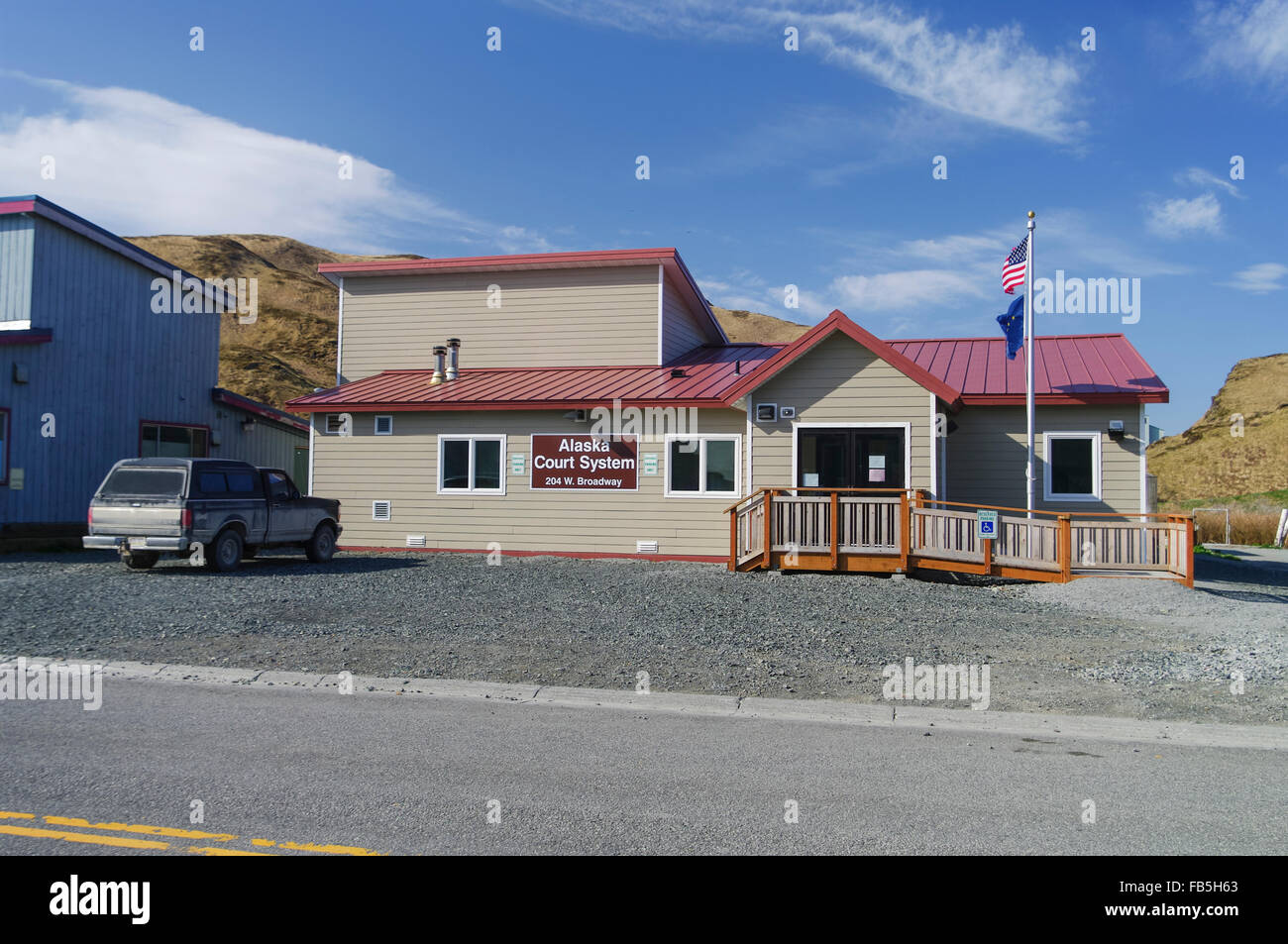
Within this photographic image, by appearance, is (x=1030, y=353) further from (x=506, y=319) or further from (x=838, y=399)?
(x=506, y=319)

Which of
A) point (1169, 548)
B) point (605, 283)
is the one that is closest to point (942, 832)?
point (1169, 548)

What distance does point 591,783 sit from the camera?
5.54 meters

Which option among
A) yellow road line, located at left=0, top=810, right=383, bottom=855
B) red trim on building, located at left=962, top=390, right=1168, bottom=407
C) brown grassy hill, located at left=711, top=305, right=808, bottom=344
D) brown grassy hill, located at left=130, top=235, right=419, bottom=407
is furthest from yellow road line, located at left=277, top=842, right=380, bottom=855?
brown grassy hill, located at left=711, top=305, right=808, bottom=344

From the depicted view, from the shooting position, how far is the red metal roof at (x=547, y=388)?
19.4 meters

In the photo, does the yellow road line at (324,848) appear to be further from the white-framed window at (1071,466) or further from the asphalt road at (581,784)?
the white-framed window at (1071,466)

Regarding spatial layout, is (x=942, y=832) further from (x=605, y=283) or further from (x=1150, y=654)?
(x=605, y=283)

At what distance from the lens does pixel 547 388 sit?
20.4 meters

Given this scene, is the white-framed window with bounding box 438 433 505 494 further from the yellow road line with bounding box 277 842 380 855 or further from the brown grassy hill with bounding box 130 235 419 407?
the brown grassy hill with bounding box 130 235 419 407

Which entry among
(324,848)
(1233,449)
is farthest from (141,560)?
(1233,449)

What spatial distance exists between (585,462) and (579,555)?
2037mm

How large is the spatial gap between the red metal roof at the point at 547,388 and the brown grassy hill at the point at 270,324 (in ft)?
153

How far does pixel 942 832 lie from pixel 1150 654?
6204 mm

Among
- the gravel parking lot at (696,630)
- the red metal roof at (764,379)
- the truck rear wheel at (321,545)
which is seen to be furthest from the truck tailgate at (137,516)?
the red metal roof at (764,379)

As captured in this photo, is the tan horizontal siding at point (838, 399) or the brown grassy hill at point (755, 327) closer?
the tan horizontal siding at point (838, 399)
